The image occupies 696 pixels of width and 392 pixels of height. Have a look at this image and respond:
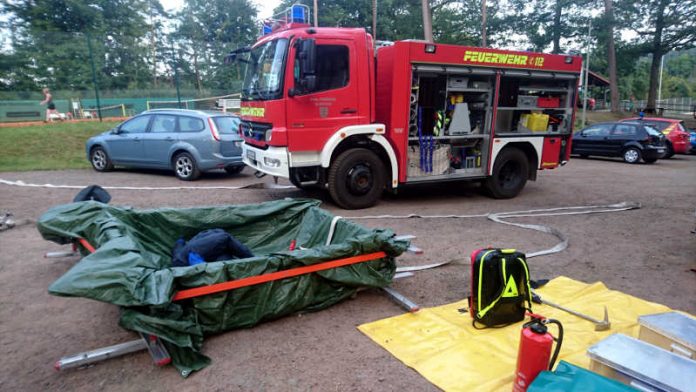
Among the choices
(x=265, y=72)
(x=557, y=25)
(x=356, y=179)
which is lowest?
(x=356, y=179)

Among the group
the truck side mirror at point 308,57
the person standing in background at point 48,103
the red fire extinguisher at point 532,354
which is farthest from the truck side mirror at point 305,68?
the person standing in background at point 48,103

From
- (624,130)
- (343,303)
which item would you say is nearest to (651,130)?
(624,130)

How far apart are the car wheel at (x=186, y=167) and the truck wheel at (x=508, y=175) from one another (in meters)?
6.63

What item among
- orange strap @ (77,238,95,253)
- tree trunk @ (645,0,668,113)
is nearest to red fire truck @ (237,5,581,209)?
orange strap @ (77,238,95,253)

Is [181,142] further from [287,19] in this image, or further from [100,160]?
[287,19]

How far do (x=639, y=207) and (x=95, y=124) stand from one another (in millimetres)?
17841

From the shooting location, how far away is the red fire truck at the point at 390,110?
671 centimetres

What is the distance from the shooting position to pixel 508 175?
888 cm

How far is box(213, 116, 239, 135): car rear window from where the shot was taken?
9828 millimetres

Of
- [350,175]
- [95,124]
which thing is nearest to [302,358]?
[350,175]

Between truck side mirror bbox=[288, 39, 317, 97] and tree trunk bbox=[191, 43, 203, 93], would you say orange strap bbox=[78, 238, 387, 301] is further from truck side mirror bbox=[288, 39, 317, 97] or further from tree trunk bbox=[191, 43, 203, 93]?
tree trunk bbox=[191, 43, 203, 93]

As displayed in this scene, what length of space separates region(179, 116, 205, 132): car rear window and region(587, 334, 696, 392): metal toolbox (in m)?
9.15

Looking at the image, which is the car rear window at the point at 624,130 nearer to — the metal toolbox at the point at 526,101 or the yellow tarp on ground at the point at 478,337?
the metal toolbox at the point at 526,101

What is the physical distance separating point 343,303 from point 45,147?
1414 cm
